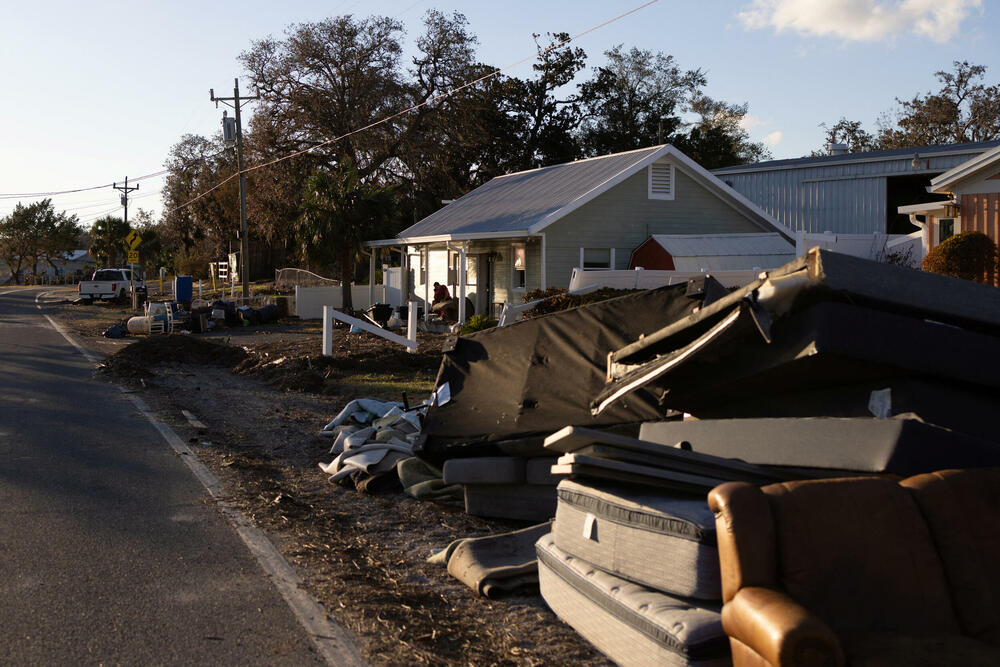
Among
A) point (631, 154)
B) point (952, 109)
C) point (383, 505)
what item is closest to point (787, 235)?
point (631, 154)

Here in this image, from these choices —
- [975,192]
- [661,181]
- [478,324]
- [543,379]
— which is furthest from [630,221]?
[543,379]

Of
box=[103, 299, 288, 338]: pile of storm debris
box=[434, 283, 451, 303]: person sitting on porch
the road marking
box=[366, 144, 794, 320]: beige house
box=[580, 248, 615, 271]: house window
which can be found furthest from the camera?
box=[434, 283, 451, 303]: person sitting on porch

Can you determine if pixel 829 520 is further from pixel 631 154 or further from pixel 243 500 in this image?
pixel 631 154

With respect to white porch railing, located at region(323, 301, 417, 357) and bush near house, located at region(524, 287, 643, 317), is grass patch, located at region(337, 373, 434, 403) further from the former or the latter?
bush near house, located at region(524, 287, 643, 317)

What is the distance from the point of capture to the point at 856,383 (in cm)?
479

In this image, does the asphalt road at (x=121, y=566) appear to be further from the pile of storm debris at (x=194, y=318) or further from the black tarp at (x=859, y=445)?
the pile of storm debris at (x=194, y=318)

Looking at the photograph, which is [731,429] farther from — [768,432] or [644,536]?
[644,536]

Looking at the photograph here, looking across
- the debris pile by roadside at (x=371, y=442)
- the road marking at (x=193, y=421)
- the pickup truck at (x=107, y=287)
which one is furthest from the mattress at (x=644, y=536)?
the pickup truck at (x=107, y=287)

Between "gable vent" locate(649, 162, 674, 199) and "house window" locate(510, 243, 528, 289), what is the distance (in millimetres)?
3965

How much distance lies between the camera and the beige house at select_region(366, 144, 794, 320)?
79.0 ft

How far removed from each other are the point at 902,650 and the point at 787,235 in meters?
23.9

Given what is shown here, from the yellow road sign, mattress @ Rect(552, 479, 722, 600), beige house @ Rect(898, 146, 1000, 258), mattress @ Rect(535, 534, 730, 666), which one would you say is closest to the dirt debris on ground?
mattress @ Rect(535, 534, 730, 666)

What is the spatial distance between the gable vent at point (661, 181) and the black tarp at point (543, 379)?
61.2 feet

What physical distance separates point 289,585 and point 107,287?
43.9 metres
